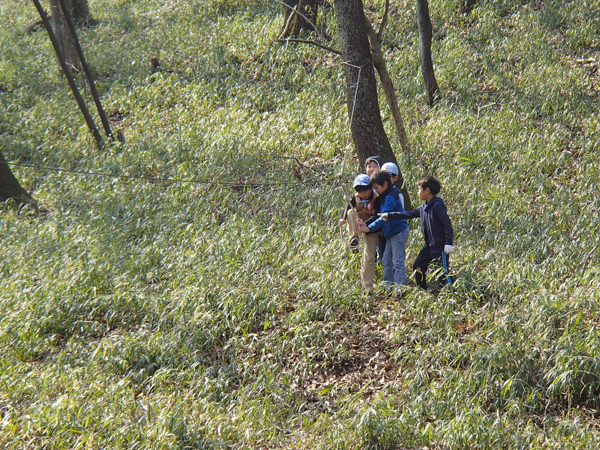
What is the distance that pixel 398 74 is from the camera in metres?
11.2

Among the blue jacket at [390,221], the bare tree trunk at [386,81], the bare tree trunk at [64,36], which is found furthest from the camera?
the bare tree trunk at [64,36]

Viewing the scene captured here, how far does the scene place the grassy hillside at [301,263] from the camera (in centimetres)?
448

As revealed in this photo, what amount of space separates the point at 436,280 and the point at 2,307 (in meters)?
5.36

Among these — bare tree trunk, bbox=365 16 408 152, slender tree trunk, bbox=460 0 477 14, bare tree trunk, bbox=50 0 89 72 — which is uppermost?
bare tree trunk, bbox=50 0 89 72

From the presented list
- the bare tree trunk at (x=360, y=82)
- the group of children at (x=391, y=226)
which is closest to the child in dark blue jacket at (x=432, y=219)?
the group of children at (x=391, y=226)

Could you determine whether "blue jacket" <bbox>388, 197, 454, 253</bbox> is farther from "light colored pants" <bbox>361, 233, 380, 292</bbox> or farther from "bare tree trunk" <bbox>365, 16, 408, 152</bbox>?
"bare tree trunk" <bbox>365, 16, 408, 152</bbox>

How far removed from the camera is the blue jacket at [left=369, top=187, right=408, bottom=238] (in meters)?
5.79

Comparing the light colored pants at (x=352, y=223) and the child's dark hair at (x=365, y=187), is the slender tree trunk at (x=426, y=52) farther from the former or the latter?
the light colored pants at (x=352, y=223)

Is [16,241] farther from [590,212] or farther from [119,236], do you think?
[590,212]

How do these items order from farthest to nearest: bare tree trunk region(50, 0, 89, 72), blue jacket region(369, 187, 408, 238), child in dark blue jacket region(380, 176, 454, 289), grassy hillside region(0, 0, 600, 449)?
bare tree trunk region(50, 0, 89, 72) < blue jacket region(369, 187, 408, 238) < child in dark blue jacket region(380, 176, 454, 289) < grassy hillside region(0, 0, 600, 449)

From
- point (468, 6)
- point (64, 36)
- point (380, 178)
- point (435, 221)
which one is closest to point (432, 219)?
point (435, 221)

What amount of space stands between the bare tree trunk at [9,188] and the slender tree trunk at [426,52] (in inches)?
319

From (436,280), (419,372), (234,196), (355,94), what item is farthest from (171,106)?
(419,372)

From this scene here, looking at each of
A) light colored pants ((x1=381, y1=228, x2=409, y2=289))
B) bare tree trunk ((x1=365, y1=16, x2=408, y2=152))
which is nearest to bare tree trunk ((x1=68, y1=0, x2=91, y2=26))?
bare tree trunk ((x1=365, y1=16, x2=408, y2=152))
